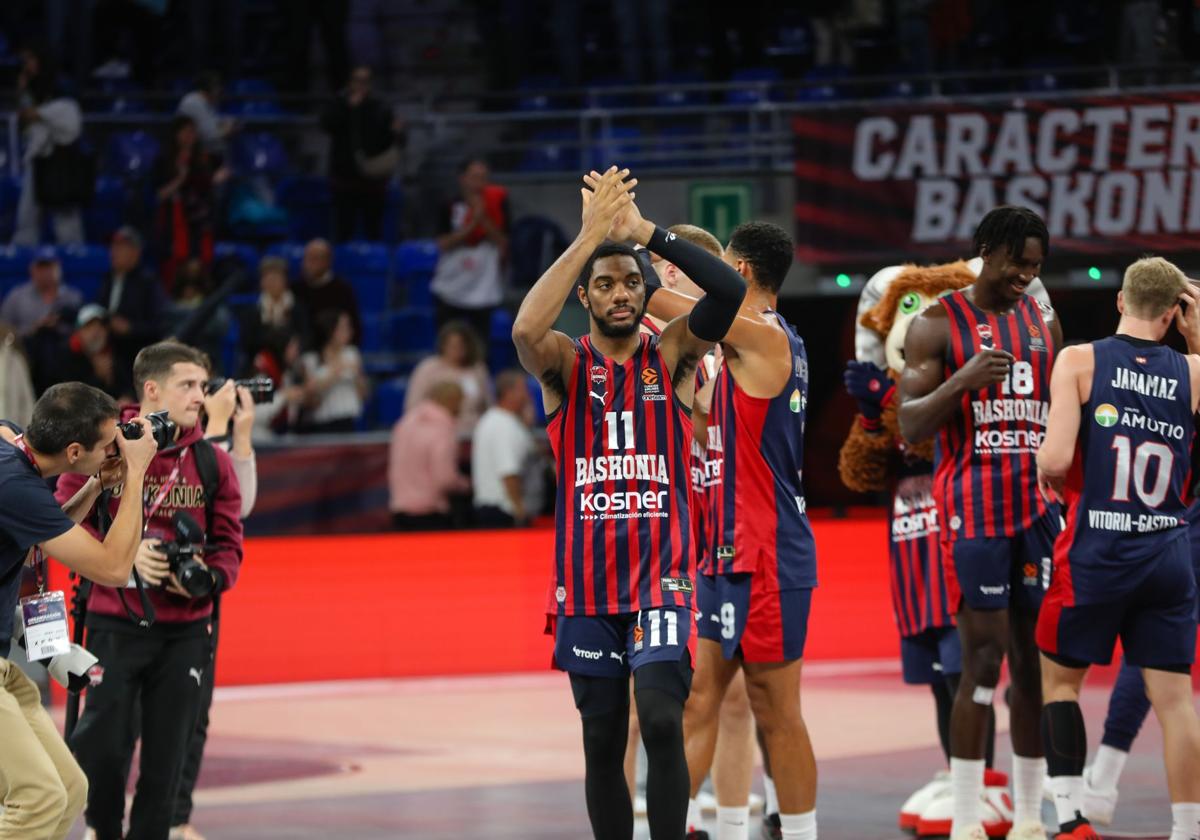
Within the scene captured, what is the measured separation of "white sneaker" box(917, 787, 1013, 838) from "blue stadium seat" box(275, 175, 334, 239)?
38.1ft

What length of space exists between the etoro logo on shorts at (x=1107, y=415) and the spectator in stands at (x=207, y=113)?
38.4 feet

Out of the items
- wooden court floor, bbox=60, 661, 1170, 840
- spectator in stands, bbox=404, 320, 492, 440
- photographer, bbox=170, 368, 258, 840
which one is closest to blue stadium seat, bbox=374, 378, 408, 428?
spectator in stands, bbox=404, 320, 492, 440

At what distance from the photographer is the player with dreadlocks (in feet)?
23.9

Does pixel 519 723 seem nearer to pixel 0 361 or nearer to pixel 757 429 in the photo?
pixel 757 429

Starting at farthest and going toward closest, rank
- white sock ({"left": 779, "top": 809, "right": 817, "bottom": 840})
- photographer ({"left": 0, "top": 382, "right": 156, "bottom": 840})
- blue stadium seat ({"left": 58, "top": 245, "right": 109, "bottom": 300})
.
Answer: blue stadium seat ({"left": 58, "top": 245, "right": 109, "bottom": 300}) → white sock ({"left": 779, "top": 809, "right": 817, "bottom": 840}) → photographer ({"left": 0, "top": 382, "right": 156, "bottom": 840})

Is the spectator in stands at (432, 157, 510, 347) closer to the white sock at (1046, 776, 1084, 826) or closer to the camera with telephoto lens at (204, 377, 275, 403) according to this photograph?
the camera with telephoto lens at (204, 377, 275, 403)

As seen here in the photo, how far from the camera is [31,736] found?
19.3 ft

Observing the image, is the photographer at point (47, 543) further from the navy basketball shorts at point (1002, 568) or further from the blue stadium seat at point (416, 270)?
the blue stadium seat at point (416, 270)

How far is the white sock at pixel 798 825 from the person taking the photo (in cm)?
675

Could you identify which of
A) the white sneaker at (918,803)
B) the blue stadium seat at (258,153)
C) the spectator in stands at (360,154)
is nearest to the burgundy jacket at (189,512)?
the white sneaker at (918,803)

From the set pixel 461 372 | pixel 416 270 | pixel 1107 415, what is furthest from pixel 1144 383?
pixel 416 270

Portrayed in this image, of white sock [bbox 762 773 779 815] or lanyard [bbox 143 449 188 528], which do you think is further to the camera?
white sock [bbox 762 773 779 815]

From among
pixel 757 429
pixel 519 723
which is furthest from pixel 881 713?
pixel 757 429

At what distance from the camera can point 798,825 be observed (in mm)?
6750
